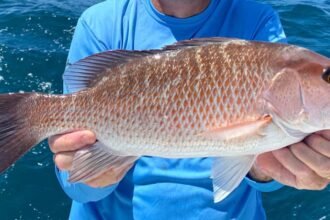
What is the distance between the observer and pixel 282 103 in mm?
1553

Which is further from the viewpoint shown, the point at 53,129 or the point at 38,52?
the point at 38,52

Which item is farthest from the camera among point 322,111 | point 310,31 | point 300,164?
point 310,31

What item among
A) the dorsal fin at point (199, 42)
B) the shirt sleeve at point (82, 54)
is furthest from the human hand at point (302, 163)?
the shirt sleeve at point (82, 54)

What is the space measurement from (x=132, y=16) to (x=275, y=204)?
2180 millimetres

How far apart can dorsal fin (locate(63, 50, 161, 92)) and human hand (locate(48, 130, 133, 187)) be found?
18 centimetres

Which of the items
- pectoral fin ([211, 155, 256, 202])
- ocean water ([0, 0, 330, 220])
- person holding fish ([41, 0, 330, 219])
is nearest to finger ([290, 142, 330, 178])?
pectoral fin ([211, 155, 256, 202])

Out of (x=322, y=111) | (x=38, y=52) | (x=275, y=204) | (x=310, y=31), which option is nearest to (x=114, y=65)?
(x=322, y=111)

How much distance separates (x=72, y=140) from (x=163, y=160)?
0.48m

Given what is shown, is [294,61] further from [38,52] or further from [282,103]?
[38,52]

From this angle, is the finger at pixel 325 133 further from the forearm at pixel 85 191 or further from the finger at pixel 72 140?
the forearm at pixel 85 191

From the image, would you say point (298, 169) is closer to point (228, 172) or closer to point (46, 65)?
point (228, 172)

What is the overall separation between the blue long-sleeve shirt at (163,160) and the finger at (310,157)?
0.40m

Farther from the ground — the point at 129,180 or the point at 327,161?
the point at 327,161

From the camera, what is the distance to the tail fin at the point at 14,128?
5.71 ft
